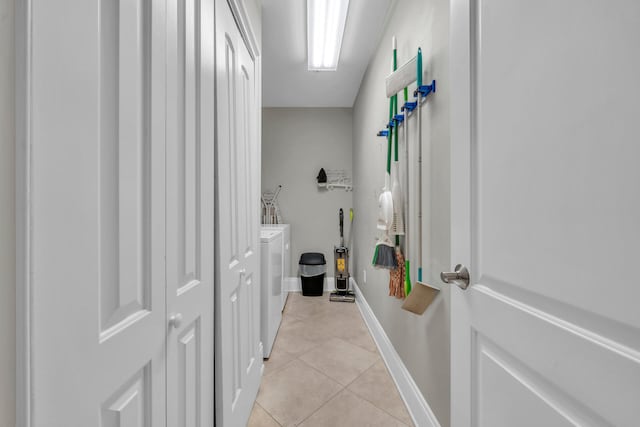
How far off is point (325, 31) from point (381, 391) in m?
2.67

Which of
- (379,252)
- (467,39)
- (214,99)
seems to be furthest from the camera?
(379,252)

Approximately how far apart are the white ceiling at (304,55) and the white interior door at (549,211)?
1.70 meters

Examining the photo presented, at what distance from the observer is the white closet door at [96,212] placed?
39 centimetres

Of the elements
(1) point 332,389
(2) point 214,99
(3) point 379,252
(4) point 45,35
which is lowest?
(1) point 332,389

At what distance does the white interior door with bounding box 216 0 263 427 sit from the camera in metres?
1.19

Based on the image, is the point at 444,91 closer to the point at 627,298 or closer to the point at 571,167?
the point at 571,167

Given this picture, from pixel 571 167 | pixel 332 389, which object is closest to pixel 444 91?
pixel 571 167

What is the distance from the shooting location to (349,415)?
5.43 ft

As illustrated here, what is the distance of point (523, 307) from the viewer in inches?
25.3

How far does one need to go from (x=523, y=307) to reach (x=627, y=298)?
0.22 m

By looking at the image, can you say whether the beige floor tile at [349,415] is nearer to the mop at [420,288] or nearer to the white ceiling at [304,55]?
the mop at [420,288]

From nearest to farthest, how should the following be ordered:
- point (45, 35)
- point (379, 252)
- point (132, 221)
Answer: point (45, 35)
point (132, 221)
point (379, 252)

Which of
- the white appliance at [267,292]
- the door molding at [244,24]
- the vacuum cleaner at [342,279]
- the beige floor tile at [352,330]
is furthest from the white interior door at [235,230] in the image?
the vacuum cleaner at [342,279]

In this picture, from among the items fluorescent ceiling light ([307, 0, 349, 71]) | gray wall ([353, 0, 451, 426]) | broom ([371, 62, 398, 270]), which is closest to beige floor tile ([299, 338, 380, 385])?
gray wall ([353, 0, 451, 426])
